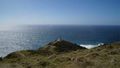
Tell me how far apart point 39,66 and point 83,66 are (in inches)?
209

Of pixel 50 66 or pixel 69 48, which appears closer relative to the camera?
pixel 50 66

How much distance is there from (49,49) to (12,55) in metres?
11.8

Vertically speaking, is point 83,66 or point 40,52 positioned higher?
point 83,66

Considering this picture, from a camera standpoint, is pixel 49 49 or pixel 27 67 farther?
pixel 49 49

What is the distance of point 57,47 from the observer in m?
50.9

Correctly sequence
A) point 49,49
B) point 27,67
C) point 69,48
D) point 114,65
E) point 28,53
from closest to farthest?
point 114,65, point 27,67, point 28,53, point 49,49, point 69,48

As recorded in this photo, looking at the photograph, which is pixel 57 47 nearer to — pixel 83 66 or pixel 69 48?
pixel 69 48

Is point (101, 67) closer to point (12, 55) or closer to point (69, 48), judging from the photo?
point (12, 55)

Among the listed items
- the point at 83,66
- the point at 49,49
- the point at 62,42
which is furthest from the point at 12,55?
the point at 83,66

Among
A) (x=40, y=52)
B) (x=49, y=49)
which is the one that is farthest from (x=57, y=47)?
(x=40, y=52)

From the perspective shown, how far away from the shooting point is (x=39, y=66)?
22516 mm

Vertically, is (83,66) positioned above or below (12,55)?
above

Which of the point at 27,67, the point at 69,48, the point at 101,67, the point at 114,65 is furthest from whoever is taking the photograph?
the point at 69,48

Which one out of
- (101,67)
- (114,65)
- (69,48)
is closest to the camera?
(101,67)
